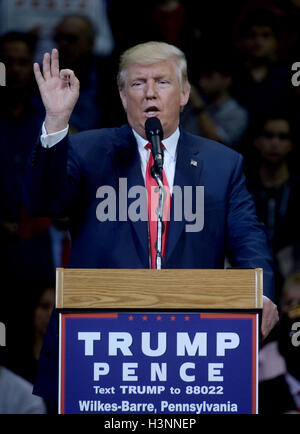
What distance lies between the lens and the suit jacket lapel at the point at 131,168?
8.37ft

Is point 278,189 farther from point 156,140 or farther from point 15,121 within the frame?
point 156,140

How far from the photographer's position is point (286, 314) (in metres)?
4.02

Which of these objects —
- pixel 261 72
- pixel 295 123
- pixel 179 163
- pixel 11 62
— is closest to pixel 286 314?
pixel 295 123

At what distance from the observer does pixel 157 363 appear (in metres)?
2.18

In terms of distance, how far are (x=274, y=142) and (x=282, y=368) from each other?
1145 mm

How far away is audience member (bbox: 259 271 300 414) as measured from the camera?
3.95 meters

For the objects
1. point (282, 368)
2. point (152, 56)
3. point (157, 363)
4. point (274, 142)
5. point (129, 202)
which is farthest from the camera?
point (274, 142)

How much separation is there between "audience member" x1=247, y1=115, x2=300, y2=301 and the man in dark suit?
1354 mm

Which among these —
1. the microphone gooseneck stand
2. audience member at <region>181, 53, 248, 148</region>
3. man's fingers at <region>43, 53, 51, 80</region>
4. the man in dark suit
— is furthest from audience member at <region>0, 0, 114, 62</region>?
the microphone gooseneck stand

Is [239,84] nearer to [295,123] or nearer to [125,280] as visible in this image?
[295,123]

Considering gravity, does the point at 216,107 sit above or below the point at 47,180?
above

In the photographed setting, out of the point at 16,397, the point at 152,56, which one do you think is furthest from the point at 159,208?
the point at 16,397

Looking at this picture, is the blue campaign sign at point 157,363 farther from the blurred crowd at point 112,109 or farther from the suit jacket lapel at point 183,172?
the blurred crowd at point 112,109

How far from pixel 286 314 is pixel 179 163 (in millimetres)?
1577
